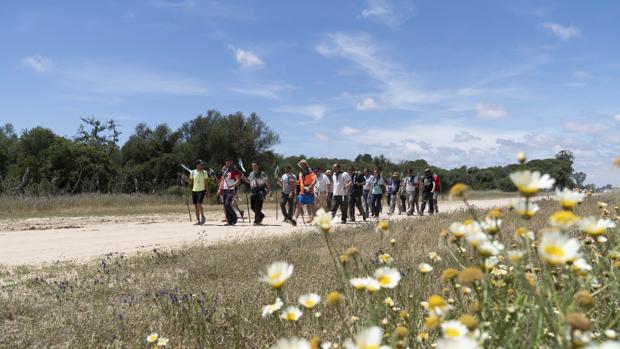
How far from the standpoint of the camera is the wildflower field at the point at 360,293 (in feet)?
4.82

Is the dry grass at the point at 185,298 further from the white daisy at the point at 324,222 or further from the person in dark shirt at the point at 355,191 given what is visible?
the person in dark shirt at the point at 355,191

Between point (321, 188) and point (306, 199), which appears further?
point (321, 188)

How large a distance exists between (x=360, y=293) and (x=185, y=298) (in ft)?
6.53

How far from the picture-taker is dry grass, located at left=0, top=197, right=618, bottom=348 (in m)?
3.43

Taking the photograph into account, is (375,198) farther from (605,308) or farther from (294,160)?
(294,160)

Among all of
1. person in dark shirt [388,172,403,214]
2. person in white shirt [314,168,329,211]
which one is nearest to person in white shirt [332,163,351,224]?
person in white shirt [314,168,329,211]

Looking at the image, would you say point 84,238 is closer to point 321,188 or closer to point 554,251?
point 321,188

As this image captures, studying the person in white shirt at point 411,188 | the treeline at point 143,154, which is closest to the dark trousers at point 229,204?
the person in white shirt at point 411,188

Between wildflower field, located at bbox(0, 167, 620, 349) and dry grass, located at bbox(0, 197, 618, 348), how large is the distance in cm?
2

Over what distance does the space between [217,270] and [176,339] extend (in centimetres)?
256

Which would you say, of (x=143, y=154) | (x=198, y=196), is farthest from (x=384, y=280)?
(x=143, y=154)

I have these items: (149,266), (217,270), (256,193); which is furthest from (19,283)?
(256,193)

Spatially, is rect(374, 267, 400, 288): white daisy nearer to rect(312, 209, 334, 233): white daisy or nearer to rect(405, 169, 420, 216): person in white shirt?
rect(312, 209, 334, 233): white daisy

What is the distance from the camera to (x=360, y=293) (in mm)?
2447
